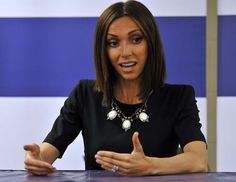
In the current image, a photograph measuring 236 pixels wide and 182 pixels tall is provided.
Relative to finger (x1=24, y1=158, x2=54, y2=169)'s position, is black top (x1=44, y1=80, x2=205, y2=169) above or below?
above

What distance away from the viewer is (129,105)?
1.58m

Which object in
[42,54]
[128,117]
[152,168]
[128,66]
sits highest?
[42,54]

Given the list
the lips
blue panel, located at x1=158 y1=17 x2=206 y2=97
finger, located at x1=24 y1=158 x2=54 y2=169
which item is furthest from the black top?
blue panel, located at x1=158 y1=17 x2=206 y2=97

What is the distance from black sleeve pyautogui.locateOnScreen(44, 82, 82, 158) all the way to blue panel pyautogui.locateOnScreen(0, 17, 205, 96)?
0.92 metres

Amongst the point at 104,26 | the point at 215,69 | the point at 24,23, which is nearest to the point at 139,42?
the point at 104,26

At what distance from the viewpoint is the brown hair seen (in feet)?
5.01

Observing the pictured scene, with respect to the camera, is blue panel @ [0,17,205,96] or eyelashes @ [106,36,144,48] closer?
eyelashes @ [106,36,144,48]

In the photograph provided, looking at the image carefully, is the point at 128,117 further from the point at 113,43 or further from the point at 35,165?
the point at 35,165

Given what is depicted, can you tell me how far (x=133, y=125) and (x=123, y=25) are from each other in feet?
1.14

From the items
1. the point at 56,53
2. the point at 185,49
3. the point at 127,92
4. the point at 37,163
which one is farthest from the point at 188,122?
the point at 56,53

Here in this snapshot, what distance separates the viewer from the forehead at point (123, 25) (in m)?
1.50

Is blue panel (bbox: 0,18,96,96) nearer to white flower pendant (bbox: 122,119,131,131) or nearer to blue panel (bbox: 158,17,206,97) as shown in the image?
blue panel (bbox: 158,17,206,97)

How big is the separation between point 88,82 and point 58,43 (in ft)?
3.10

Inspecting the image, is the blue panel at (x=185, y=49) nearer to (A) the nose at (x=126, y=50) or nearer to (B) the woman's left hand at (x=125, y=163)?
(A) the nose at (x=126, y=50)
